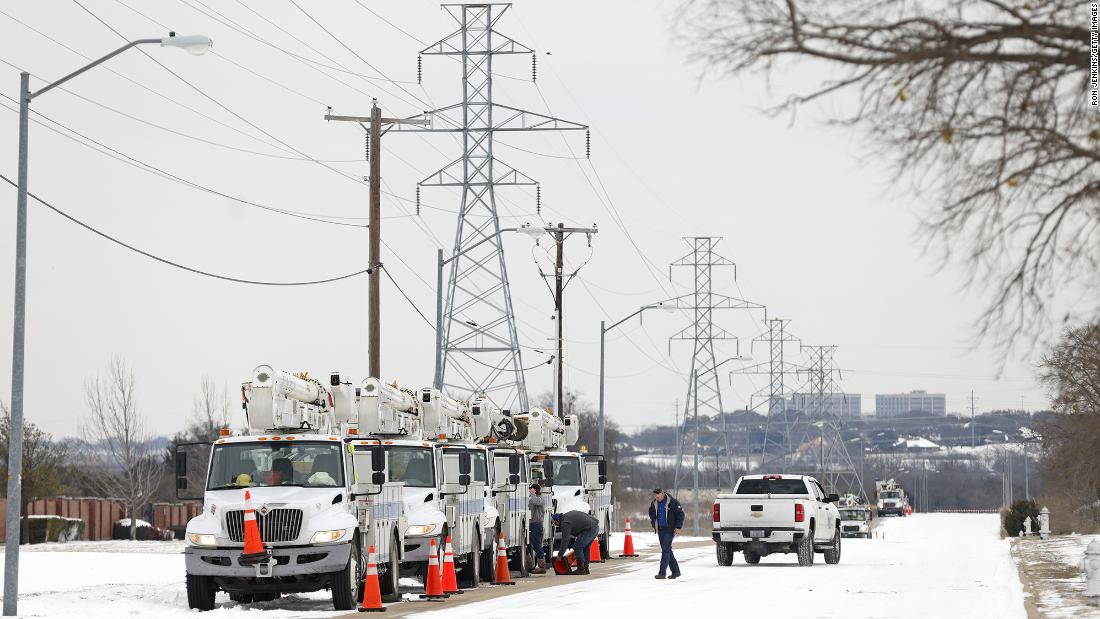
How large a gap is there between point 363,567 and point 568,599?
10.1 ft

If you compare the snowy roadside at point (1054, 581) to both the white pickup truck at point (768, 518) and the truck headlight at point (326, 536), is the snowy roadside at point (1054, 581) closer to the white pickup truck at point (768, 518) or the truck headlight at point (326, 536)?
the white pickup truck at point (768, 518)

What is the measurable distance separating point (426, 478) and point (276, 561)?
5045 millimetres

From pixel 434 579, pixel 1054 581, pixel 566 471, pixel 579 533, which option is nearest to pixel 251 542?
pixel 434 579

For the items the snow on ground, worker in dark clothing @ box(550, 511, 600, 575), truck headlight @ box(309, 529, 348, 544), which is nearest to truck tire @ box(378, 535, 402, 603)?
the snow on ground

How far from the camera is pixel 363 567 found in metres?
24.0

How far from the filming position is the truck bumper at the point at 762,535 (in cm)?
3575

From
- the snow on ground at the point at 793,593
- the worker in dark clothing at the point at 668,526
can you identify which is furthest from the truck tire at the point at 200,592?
the worker in dark clothing at the point at 668,526

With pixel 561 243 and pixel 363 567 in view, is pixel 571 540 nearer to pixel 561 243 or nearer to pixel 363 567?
pixel 363 567

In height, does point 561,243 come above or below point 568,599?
above

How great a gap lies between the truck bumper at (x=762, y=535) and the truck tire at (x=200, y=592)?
15.5 meters

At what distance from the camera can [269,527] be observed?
22.3 m

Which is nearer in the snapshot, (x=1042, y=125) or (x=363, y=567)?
(x=1042, y=125)

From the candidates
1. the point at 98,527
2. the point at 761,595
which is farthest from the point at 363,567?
the point at 98,527

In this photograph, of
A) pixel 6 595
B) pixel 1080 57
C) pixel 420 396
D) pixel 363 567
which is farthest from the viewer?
pixel 420 396
